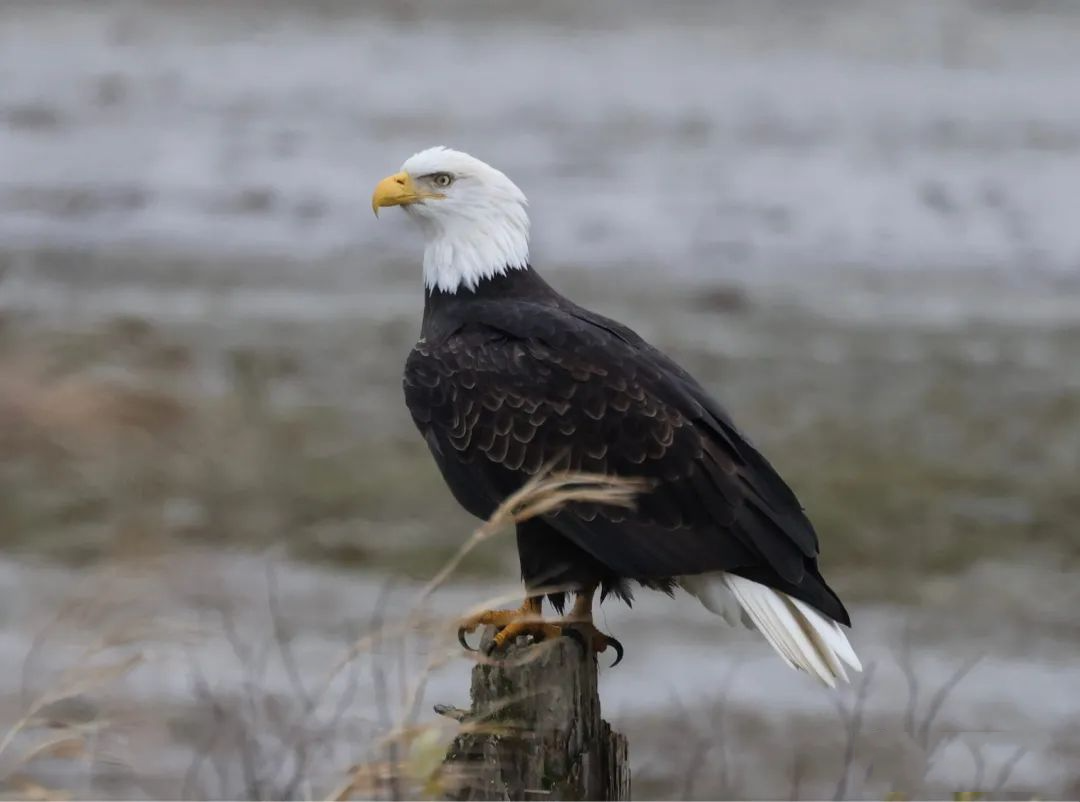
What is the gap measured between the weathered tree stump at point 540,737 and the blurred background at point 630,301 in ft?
1.60

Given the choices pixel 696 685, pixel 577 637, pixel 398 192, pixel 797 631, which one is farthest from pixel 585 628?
pixel 696 685

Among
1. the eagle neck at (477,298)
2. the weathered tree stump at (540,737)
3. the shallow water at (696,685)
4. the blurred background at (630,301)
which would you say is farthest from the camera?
the blurred background at (630,301)

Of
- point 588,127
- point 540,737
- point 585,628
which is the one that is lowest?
point 540,737

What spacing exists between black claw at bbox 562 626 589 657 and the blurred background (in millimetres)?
660

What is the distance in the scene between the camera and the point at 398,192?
5.00 meters

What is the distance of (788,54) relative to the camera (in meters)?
14.5

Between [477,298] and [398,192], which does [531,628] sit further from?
[398,192]

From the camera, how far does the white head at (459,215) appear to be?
4949mm

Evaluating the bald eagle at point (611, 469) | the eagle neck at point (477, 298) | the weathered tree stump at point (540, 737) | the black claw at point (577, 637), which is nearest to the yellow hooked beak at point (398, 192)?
the eagle neck at point (477, 298)

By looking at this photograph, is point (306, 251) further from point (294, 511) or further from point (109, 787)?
point (109, 787)

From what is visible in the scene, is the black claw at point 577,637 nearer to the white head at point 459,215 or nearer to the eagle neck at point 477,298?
the eagle neck at point 477,298

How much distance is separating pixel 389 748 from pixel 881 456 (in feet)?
23.2

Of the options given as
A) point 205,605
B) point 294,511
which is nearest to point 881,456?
point 294,511

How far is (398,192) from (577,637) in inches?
56.6
